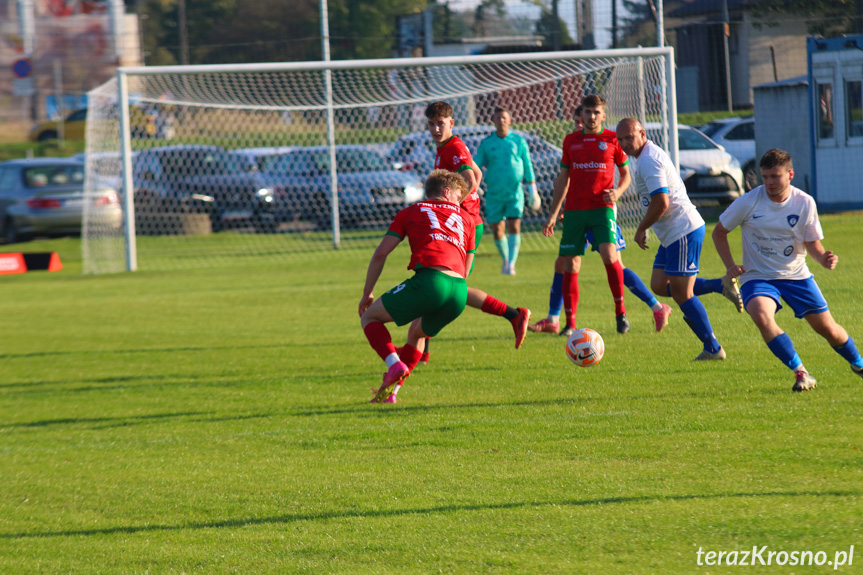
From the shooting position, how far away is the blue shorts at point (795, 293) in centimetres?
619

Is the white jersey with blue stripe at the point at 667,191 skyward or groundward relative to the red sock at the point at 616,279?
skyward

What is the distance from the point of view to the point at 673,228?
24.7ft

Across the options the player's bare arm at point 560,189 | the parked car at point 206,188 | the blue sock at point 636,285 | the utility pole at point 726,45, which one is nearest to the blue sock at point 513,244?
the player's bare arm at point 560,189

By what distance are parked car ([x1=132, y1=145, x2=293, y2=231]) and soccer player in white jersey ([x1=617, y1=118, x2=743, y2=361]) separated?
14.3m

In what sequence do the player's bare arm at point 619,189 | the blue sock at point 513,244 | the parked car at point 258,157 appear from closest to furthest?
the player's bare arm at point 619,189 < the blue sock at point 513,244 < the parked car at point 258,157

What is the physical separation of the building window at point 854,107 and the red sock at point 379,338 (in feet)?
49.2

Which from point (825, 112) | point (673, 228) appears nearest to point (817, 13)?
point (825, 112)

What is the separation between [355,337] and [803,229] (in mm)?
5200

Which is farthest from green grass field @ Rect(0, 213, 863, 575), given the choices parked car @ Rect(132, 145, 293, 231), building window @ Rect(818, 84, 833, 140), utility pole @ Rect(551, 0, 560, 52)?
utility pole @ Rect(551, 0, 560, 52)

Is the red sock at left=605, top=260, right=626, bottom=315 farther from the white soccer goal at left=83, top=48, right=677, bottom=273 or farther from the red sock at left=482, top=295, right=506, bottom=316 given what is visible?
the white soccer goal at left=83, top=48, right=677, bottom=273

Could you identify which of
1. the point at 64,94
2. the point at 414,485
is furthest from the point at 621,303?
the point at 64,94

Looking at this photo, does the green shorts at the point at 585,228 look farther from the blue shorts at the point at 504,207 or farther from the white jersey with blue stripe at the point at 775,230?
the blue shorts at the point at 504,207

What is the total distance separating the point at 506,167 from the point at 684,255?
6013 mm

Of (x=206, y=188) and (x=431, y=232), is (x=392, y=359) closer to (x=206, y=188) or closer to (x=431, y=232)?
(x=431, y=232)
